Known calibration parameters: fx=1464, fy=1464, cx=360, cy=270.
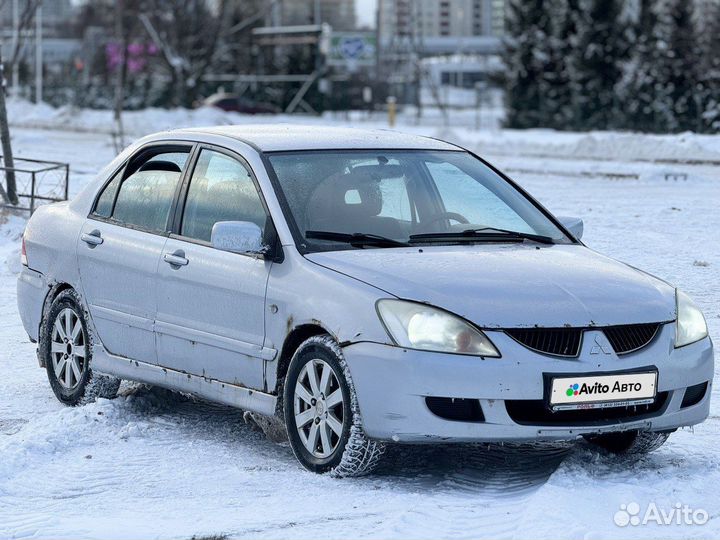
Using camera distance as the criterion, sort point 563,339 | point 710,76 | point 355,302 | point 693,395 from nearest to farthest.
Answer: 1. point 563,339
2. point 355,302
3. point 693,395
4. point 710,76

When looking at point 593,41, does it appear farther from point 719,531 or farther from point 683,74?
point 719,531

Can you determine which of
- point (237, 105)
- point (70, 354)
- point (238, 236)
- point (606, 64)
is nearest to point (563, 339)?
point (238, 236)

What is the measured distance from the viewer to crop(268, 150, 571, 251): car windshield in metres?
6.53

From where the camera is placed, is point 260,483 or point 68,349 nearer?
point 260,483

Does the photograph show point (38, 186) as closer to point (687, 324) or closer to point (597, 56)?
point (687, 324)

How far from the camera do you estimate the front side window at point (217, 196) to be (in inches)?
267

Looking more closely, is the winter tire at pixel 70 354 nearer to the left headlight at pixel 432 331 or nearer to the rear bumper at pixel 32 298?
the rear bumper at pixel 32 298

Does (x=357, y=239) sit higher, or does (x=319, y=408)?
(x=357, y=239)

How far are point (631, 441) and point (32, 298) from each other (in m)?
3.55

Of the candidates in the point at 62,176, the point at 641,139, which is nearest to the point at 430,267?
the point at 62,176

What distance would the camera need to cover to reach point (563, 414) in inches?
227

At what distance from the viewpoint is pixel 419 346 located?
5668mm

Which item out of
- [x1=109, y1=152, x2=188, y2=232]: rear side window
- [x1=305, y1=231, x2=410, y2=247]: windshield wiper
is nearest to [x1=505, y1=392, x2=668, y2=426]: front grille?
[x1=305, y1=231, x2=410, y2=247]: windshield wiper

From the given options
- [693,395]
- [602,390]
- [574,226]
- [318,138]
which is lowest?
[693,395]
